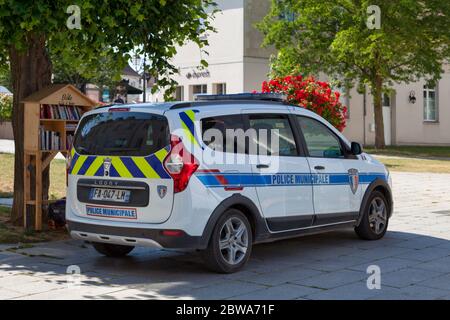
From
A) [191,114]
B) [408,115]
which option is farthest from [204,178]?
[408,115]

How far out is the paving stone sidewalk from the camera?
6086mm

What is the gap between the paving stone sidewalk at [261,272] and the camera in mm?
6086

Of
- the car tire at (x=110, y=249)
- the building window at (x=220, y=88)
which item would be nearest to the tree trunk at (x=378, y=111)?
Answer: the building window at (x=220, y=88)

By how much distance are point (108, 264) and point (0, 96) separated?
33.6 metres

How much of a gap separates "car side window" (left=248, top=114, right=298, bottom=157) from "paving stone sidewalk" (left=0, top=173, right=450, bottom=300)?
123cm

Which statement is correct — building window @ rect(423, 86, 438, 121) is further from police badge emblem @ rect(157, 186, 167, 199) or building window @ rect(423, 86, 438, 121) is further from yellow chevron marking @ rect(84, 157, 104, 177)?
police badge emblem @ rect(157, 186, 167, 199)

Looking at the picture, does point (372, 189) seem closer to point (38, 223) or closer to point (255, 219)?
point (255, 219)

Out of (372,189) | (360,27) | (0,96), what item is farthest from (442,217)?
(0,96)

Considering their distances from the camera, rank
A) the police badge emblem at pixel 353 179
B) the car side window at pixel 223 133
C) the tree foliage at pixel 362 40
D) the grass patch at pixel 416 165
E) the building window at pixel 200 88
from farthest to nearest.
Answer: the building window at pixel 200 88
the tree foliage at pixel 362 40
the grass patch at pixel 416 165
the police badge emblem at pixel 353 179
the car side window at pixel 223 133

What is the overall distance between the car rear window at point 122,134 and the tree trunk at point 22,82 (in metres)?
2.55

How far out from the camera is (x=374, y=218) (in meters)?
8.96

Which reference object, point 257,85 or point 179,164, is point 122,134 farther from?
point 257,85

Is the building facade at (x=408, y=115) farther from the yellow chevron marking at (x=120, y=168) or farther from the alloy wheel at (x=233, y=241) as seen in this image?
the yellow chevron marking at (x=120, y=168)

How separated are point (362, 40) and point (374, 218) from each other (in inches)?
830
